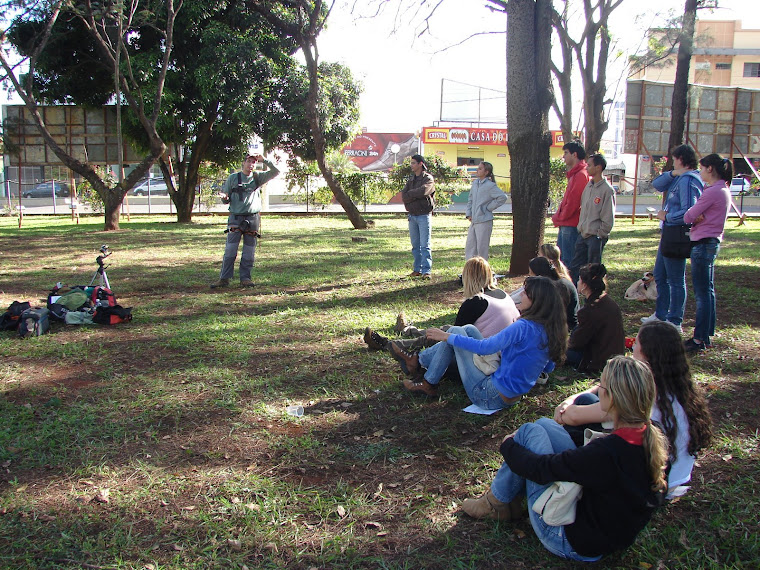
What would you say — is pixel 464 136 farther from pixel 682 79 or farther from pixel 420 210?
pixel 420 210

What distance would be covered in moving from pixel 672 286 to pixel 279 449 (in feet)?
13.2

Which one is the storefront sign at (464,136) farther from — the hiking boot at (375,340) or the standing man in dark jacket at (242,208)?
the hiking boot at (375,340)

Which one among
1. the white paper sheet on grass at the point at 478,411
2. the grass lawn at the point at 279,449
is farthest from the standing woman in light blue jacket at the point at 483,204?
the white paper sheet on grass at the point at 478,411

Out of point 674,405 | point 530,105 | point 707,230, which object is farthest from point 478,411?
point 530,105

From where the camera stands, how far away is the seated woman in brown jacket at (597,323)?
187 inches

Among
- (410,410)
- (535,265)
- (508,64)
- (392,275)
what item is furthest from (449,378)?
(508,64)

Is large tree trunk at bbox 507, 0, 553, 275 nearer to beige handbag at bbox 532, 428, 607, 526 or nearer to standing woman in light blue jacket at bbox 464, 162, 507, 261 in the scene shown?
standing woman in light blue jacket at bbox 464, 162, 507, 261

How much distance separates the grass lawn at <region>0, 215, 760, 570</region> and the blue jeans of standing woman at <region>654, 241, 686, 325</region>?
435 millimetres

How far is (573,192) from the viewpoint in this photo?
7.42 m

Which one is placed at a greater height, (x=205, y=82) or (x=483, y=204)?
(x=205, y=82)

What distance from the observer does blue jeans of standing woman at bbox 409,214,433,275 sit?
9312 millimetres

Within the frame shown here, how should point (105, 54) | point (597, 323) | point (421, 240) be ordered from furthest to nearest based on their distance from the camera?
point (105, 54) → point (421, 240) → point (597, 323)

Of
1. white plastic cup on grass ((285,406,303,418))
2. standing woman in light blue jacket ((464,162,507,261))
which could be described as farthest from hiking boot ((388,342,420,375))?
standing woman in light blue jacket ((464,162,507,261))

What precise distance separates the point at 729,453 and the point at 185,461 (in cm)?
327
